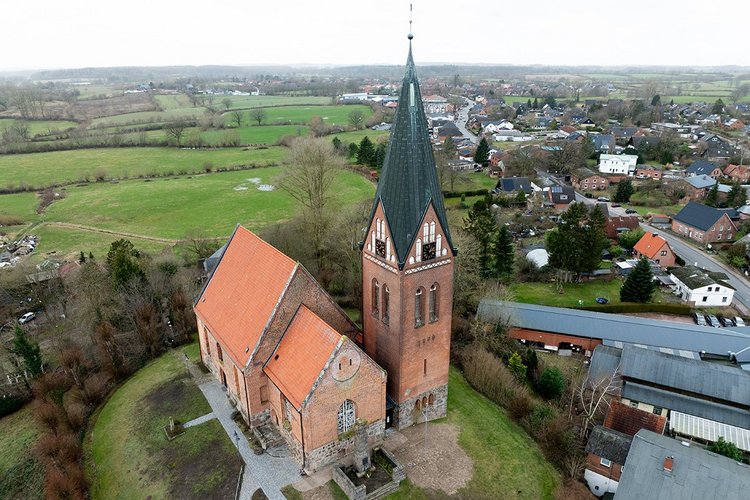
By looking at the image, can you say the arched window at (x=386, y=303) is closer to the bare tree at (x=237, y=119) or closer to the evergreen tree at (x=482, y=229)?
the evergreen tree at (x=482, y=229)

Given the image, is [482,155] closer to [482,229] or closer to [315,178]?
[482,229]

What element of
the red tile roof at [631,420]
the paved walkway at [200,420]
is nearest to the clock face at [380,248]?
the paved walkway at [200,420]

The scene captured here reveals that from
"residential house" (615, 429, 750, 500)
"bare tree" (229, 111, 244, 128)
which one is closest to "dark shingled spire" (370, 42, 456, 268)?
"residential house" (615, 429, 750, 500)

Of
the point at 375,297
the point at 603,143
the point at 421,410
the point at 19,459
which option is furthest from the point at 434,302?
the point at 603,143

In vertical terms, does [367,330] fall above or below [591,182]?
above

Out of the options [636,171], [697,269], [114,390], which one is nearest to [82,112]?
[114,390]

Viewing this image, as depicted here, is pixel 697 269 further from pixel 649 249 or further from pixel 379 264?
pixel 379 264

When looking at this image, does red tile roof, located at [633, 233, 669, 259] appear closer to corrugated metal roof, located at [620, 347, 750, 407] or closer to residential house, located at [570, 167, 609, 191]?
corrugated metal roof, located at [620, 347, 750, 407]
